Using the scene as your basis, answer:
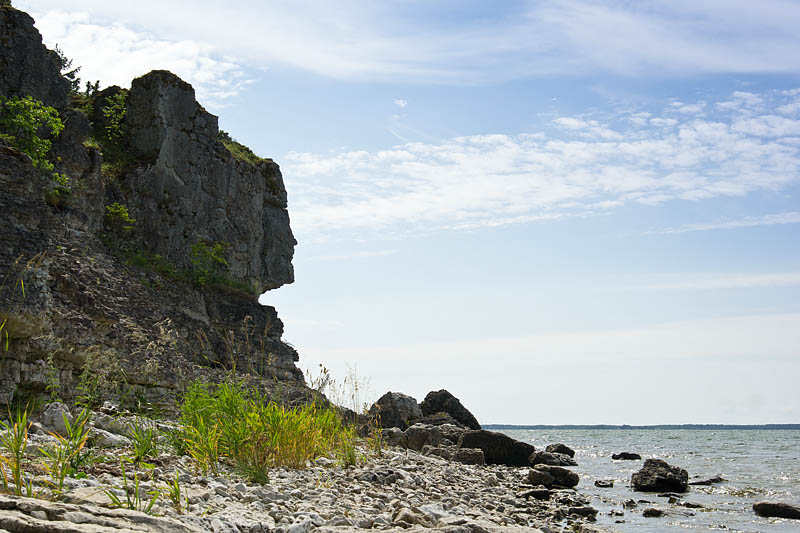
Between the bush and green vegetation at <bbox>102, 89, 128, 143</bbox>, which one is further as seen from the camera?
green vegetation at <bbox>102, 89, 128, 143</bbox>

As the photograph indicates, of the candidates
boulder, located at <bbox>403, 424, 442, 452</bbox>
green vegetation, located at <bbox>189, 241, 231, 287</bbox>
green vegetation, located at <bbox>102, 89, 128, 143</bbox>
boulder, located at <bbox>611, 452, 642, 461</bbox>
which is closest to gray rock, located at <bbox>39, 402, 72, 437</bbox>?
boulder, located at <bbox>403, 424, 442, 452</bbox>

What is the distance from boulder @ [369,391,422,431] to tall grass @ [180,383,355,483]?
20.5 meters

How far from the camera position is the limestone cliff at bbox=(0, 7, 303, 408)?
42.5 feet

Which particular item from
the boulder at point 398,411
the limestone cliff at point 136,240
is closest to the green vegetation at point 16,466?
the limestone cliff at point 136,240

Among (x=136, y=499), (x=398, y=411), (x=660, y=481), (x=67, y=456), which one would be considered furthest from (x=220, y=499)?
(x=398, y=411)

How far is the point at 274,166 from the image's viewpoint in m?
33.6

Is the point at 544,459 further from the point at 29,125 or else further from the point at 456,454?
the point at 29,125

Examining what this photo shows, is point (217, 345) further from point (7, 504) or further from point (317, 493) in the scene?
point (7, 504)

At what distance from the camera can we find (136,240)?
79.8ft

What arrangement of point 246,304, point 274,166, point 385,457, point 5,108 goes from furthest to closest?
point 274,166
point 246,304
point 5,108
point 385,457

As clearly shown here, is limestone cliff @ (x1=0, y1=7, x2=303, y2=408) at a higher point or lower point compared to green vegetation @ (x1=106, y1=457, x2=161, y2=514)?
higher

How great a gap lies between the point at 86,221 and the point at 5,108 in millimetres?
3984

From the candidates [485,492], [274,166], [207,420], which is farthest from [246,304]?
[207,420]

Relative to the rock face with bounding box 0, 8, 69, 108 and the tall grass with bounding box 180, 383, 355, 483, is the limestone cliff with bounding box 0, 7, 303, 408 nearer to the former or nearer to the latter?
the rock face with bounding box 0, 8, 69, 108
